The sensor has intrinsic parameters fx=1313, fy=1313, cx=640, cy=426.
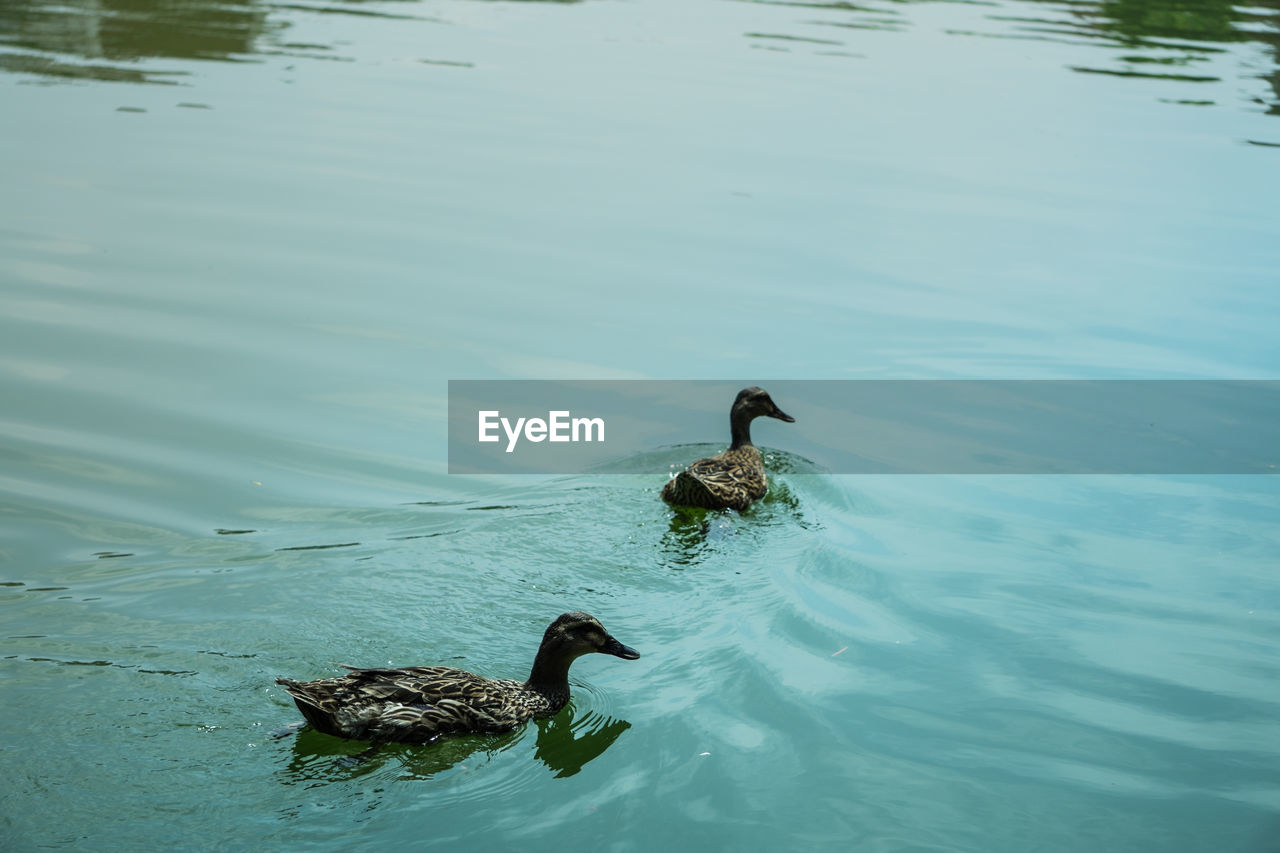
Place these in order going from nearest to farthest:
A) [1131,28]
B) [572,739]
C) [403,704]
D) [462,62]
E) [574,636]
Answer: [403,704] → [572,739] → [574,636] → [462,62] → [1131,28]

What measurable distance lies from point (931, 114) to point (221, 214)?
11371mm

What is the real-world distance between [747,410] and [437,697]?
4.66 metres

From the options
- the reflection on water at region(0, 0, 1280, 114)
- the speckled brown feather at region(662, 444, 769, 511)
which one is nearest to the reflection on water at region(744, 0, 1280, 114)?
the reflection on water at region(0, 0, 1280, 114)

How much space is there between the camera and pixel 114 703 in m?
6.58

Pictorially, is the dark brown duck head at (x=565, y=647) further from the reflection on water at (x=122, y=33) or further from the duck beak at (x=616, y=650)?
the reflection on water at (x=122, y=33)

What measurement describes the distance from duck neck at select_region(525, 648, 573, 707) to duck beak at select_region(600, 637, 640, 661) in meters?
0.20

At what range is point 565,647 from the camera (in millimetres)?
7020

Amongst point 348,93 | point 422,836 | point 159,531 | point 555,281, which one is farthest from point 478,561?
point 348,93

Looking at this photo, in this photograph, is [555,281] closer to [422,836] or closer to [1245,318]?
[1245,318]

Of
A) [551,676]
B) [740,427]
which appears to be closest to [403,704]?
[551,676]

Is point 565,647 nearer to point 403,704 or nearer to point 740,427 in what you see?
point 403,704

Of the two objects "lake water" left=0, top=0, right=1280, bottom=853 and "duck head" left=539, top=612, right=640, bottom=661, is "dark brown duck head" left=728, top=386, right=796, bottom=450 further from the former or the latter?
"duck head" left=539, top=612, right=640, bottom=661

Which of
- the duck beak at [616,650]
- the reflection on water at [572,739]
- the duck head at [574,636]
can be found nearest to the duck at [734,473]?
the duck beak at [616,650]
